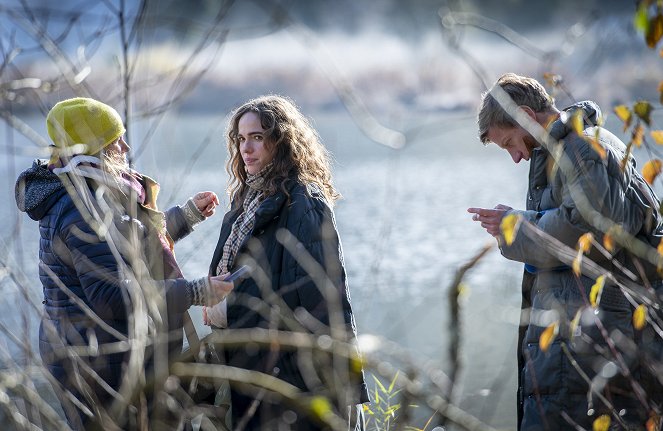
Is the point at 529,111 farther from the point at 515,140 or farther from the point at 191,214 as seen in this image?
the point at 191,214

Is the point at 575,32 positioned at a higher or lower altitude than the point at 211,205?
higher

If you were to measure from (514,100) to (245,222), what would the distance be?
1.01 metres

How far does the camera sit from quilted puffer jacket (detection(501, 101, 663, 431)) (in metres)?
2.74

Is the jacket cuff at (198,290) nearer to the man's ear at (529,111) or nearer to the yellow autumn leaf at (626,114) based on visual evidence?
the man's ear at (529,111)

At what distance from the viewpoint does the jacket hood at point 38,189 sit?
2.66 m

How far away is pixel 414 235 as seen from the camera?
13.5 meters

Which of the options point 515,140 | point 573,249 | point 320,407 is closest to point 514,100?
point 515,140

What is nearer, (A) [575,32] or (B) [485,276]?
(A) [575,32]

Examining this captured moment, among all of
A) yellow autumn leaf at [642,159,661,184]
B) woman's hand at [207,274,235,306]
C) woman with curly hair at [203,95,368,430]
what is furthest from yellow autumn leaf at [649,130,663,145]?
woman's hand at [207,274,235,306]

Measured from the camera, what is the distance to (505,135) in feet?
9.99

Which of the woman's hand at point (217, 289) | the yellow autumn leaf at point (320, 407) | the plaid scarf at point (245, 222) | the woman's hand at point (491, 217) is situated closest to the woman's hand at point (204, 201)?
the plaid scarf at point (245, 222)

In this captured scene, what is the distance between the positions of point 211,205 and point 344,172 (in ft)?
41.9

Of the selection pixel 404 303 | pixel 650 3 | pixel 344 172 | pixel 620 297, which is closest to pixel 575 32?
pixel 650 3

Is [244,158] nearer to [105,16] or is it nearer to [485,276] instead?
[105,16]
